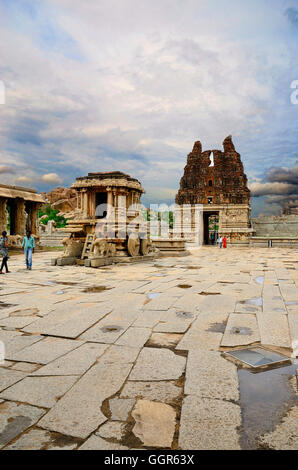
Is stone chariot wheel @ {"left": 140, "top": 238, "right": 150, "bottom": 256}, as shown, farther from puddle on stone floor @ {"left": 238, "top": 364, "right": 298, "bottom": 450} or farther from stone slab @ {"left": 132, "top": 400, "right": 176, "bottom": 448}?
stone slab @ {"left": 132, "top": 400, "right": 176, "bottom": 448}

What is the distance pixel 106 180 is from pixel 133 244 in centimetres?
311

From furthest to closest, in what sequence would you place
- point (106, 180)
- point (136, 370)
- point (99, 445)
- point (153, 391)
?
point (106, 180)
point (136, 370)
point (153, 391)
point (99, 445)

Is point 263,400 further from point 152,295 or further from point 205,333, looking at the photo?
point 152,295

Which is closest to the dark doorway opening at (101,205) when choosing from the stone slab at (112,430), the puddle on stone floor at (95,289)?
the puddle on stone floor at (95,289)

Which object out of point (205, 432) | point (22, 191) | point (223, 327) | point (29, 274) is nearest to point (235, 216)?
point (22, 191)

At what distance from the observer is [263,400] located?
6.91 feet

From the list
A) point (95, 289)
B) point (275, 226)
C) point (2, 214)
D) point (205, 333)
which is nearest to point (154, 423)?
point (205, 333)

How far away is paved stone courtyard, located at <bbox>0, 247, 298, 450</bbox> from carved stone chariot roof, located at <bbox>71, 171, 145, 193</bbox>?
793 cm

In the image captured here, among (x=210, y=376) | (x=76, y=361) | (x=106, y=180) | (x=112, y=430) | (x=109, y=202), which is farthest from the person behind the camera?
(x=109, y=202)

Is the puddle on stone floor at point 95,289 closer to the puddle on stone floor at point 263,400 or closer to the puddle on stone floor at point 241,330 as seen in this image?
the puddle on stone floor at point 241,330

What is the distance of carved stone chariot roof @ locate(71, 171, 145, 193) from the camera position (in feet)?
41.9

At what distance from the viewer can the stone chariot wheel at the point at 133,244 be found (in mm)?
11844

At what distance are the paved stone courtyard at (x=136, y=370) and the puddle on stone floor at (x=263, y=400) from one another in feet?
0.04

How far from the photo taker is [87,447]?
1631mm
